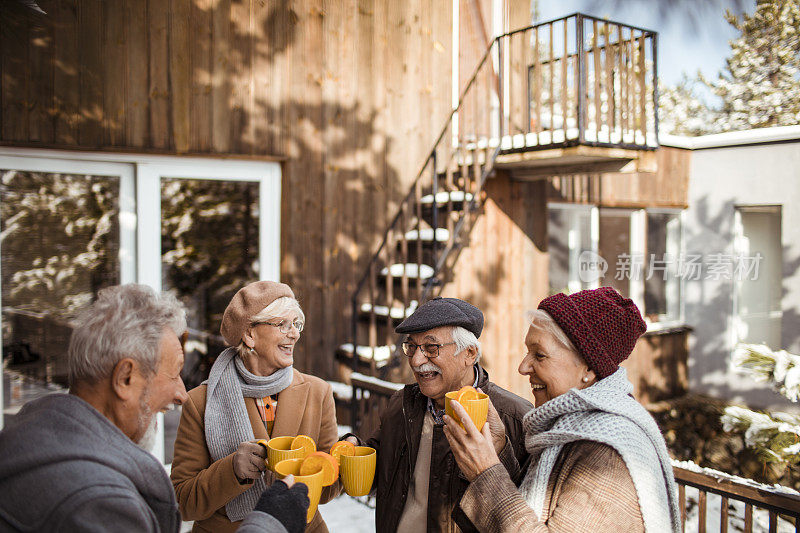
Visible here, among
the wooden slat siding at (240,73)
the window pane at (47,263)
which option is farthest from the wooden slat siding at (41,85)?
the wooden slat siding at (240,73)

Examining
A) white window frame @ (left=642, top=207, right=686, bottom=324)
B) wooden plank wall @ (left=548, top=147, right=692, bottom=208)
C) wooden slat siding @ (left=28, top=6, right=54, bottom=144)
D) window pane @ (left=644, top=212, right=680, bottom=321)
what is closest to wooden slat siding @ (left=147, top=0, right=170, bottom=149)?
wooden slat siding @ (left=28, top=6, right=54, bottom=144)

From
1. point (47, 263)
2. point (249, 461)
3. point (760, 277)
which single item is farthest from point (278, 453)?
point (760, 277)

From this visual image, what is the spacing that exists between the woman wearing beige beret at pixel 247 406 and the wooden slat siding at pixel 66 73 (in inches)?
110

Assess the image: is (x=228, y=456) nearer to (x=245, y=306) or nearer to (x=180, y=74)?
(x=245, y=306)

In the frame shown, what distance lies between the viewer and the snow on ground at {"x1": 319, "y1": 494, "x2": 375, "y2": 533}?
151 inches

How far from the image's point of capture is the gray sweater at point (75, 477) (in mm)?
1098

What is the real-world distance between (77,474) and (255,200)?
418cm

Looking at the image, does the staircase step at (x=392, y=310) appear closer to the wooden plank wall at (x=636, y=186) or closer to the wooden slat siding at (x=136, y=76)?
the wooden slat siding at (x=136, y=76)

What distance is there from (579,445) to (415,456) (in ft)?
2.08

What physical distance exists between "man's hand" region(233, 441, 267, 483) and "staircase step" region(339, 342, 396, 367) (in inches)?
137

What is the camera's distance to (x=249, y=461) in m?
1.70

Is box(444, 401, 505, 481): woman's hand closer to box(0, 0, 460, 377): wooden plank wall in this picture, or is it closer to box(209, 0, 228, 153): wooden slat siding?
box(0, 0, 460, 377): wooden plank wall

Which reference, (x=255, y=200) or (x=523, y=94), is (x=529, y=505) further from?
(x=523, y=94)

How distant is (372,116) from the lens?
5.77 meters
